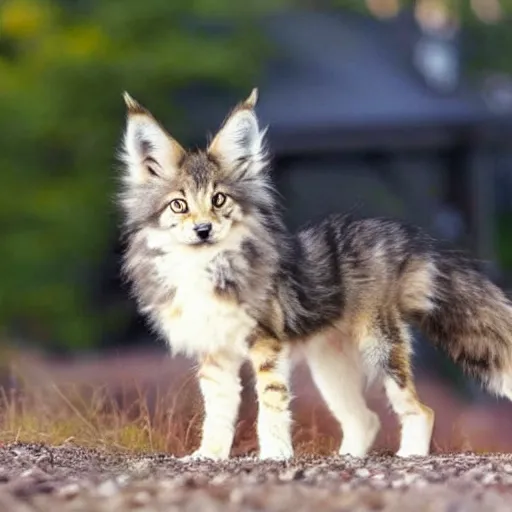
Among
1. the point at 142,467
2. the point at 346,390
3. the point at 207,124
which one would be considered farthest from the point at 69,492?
the point at 207,124

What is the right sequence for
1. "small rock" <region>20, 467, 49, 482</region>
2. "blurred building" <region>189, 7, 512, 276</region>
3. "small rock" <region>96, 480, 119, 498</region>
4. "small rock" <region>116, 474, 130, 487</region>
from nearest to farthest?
"small rock" <region>96, 480, 119, 498</region>, "small rock" <region>116, 474, 130, 487</region>, "small rock" <region>20, 467, 49, 482</region>, "blurred building" <region>189, 7, 512, 276</region>

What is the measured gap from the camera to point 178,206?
802 centimetres

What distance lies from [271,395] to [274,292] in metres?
0.56

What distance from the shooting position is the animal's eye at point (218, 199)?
8008 mm

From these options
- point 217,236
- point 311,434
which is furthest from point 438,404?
point 217,236

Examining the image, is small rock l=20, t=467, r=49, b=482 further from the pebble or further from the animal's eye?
the animal's eye

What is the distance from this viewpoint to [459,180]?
2298 cm

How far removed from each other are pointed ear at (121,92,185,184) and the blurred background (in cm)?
744

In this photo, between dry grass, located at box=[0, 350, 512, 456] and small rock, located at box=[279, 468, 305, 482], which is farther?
dry grass, located at box=[0, 350, 512, 456]

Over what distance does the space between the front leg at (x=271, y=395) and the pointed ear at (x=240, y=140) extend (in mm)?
1013

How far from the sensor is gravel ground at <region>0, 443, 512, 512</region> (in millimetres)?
5777

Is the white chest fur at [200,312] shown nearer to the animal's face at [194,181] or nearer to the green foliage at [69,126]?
the animal's face at [194,181]

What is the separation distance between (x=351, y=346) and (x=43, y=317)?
441 inches

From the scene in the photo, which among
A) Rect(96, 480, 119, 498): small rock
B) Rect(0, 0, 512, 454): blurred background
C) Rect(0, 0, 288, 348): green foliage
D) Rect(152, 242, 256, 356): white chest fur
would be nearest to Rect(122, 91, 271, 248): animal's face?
Rect(152, 242, 256, 356): white chest fur
